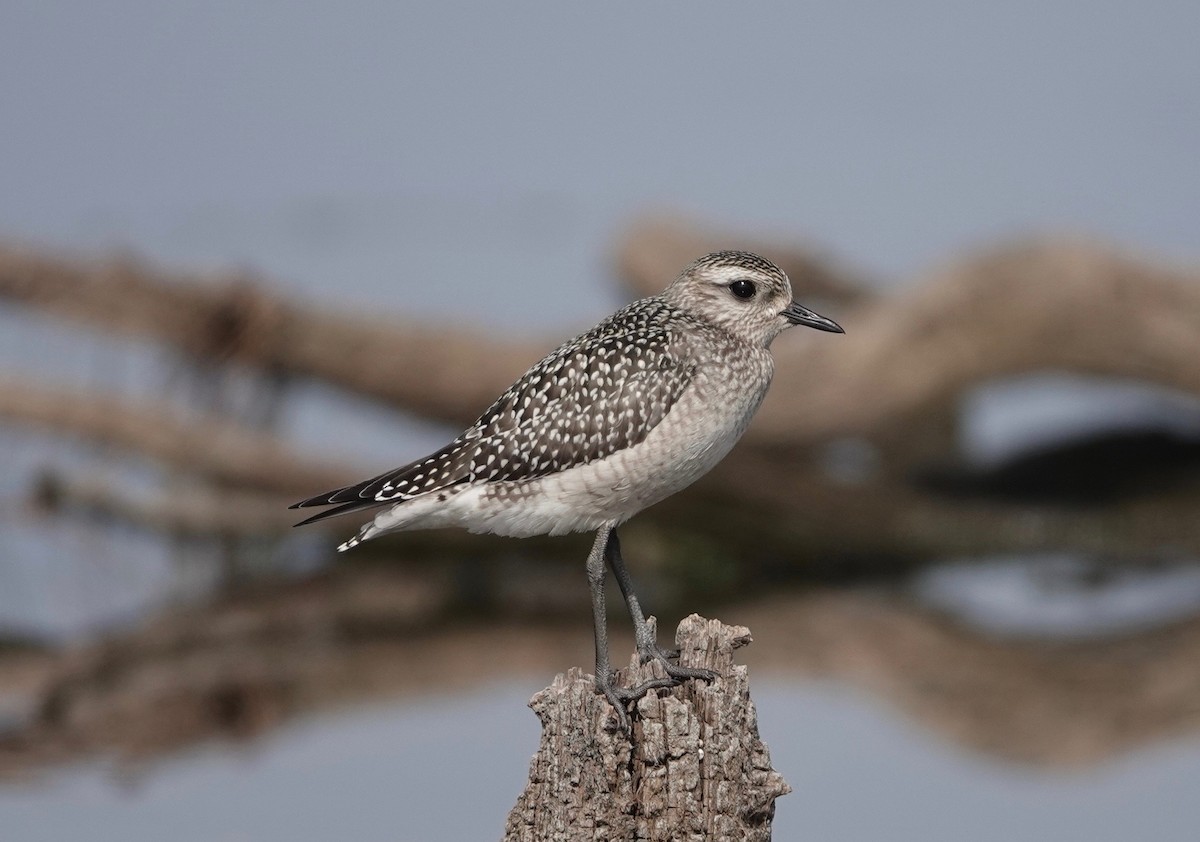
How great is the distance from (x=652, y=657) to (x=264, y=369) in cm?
1210

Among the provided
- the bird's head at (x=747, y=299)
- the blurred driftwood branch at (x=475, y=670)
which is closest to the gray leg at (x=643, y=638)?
the bird's head at (x=747, y=299)

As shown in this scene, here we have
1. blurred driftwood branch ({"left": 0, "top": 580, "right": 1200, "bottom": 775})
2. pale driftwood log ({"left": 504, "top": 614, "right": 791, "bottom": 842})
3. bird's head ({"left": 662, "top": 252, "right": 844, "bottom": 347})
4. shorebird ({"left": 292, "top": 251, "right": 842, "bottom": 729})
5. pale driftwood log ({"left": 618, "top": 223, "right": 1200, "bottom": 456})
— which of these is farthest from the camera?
pale driftwood log ({"left": 618, "top": 223, "right": 1200, "bottom": 456})

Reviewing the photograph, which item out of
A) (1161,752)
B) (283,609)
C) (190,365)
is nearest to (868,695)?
(1161,752)

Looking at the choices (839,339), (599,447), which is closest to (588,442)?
(599,447)

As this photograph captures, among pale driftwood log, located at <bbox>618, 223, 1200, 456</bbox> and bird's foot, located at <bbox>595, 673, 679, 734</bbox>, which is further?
pale driftwood log, located at <bbox>618, 223, 1200, 456</bbox>

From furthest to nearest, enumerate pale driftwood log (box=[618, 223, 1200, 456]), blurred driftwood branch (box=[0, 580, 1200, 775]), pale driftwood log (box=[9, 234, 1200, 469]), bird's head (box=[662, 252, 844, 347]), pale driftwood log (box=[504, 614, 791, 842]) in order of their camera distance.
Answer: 1. pale driftwood log (box=[618, 223, 1200, 456])
2. pale driftwood log (box=[9, 234, 1200, 469])
3. blurred driftwood branch (box=[0, 580, 1200, 775])
4. bird's head (box=[662, 252, 844, 347])
5. pale driftwood log (box=[504, 614, 791, 842])

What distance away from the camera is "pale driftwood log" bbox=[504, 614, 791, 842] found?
773 cm

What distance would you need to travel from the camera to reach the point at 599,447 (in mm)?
7918

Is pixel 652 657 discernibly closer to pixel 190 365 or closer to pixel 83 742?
pixel 83 742

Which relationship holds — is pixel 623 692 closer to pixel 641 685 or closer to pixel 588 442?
pixel 641 685

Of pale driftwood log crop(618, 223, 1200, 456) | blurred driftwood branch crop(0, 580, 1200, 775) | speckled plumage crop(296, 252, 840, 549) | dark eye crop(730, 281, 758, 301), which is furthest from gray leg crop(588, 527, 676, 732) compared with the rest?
pale driftwood log crop(618, 223, 1200, 456)

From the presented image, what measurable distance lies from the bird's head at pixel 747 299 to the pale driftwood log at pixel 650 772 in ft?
5.80

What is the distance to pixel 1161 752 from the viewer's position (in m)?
15.4

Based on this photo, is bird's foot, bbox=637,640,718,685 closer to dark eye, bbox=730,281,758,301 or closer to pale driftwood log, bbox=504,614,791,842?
pale driftwood log, bbox=504,614,791,842
